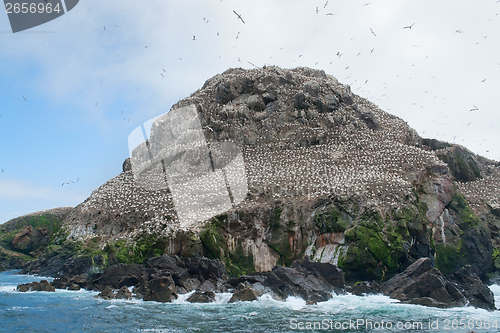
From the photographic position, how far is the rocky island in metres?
24.5

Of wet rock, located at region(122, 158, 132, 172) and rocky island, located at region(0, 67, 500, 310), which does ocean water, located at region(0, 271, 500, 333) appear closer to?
rocky island, located at region(0, 67, 500, 310)

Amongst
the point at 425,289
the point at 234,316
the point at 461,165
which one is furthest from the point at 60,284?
the point at 461,165

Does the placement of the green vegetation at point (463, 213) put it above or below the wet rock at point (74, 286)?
above

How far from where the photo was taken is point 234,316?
17.7 m

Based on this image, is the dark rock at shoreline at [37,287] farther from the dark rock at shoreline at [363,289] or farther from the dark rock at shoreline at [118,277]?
the dark rock at shoreline at [363,289]

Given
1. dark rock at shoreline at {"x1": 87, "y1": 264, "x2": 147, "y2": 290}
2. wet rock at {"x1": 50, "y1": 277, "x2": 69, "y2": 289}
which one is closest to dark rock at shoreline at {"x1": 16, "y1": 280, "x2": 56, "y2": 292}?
wet rock at {"x1": 50, "y1": 277, "x2": 69, "y2": 289}

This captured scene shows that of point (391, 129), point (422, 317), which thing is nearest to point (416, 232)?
point (422, 317)

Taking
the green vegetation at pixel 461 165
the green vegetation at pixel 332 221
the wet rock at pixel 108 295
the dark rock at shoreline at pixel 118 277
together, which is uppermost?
the green vegetation at pixel 461 165

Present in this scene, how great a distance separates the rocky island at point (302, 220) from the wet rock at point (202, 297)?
0.14 m

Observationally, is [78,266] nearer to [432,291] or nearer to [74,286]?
[74,286]

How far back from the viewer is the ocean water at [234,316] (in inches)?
613

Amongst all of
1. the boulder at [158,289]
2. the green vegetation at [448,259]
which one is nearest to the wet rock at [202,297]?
the boulder at [158,289]

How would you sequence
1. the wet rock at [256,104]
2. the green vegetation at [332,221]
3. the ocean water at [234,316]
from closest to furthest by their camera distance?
the ocean water at [234,316]
the green vegetation at [332,221]
the wet rock at [256,104]

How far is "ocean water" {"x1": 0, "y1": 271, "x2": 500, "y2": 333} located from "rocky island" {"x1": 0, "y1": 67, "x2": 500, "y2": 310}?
1312 millimetres
